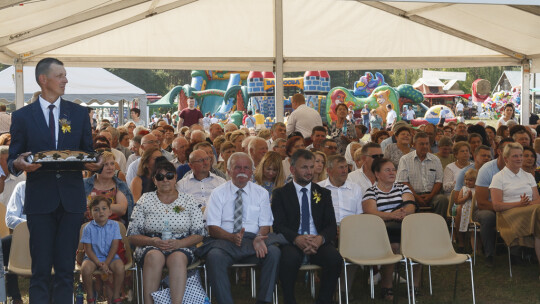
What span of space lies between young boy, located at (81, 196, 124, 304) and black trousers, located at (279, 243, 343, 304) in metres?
1.19

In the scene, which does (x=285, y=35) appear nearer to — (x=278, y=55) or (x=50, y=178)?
(x=278, y=55)

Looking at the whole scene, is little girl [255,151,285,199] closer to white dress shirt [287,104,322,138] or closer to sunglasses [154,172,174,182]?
sunglasses [154,172,174,182]

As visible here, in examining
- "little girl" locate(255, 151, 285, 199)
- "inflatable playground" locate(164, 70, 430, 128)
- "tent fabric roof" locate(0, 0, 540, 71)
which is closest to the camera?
"little girl" locate(255, 151, 285, 199)

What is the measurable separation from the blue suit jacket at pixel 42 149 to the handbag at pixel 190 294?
1.27 meters

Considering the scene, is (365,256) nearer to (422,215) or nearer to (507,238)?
(422,215)

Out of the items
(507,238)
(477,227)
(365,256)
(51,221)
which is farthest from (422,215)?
(51,221)

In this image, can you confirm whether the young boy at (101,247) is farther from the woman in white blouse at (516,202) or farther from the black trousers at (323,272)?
the woman in white blouse at (516,202)

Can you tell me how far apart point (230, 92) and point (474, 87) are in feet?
77.2

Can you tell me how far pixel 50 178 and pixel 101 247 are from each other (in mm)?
1488

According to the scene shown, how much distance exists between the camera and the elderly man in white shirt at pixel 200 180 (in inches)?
250

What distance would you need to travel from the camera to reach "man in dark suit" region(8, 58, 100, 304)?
3.77 m

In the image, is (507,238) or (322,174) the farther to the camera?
(322,174)

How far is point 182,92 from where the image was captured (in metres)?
35.8

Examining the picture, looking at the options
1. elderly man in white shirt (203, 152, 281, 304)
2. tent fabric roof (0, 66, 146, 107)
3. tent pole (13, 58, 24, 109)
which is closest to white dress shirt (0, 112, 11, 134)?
tent pole (13, 58, 24, 109)
